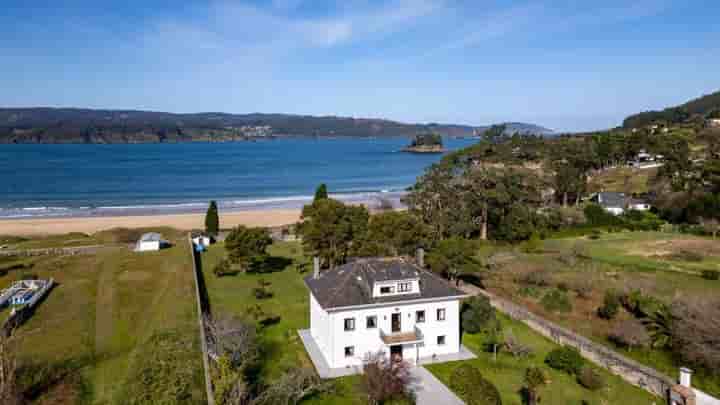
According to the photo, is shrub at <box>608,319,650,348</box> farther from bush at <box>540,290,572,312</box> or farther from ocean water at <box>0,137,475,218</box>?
ocean water at <box>0,137,475,218</box>

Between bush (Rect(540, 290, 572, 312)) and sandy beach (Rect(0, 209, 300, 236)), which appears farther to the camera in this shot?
sandy beach (Rect(0, 209, 300, 236))

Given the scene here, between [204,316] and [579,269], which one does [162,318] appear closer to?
[204,316]

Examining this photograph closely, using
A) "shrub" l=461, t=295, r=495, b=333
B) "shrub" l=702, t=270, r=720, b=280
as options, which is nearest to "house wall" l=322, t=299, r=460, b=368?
"shrub" l=461, t=295, r=495, b=333

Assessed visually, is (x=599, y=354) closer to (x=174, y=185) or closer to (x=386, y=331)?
(x=386, y=331)

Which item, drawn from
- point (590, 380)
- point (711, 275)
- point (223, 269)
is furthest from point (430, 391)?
point (711, 275)

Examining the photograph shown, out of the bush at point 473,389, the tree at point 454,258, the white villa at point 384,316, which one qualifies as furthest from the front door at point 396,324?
the tree at point 454,258

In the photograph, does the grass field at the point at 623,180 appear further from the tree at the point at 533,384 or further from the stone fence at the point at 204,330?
the tree at the point at 533,384
